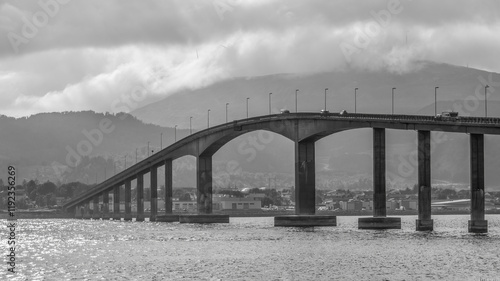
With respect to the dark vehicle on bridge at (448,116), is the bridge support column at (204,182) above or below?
below

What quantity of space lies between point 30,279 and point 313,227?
89.3 m

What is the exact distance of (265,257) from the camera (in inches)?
3750

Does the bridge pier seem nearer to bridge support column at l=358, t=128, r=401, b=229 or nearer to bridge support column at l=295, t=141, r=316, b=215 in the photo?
bridge support column at l=295, t=141, r=316, b=215

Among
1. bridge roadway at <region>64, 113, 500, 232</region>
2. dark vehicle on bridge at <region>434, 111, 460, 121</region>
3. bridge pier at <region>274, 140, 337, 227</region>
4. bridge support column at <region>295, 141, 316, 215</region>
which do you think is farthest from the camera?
bridge support column at <region>295, 141, 316, 215</region>

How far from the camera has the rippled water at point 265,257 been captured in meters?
78.0

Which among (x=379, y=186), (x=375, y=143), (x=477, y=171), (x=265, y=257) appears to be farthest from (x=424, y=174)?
(x=265, y=257)

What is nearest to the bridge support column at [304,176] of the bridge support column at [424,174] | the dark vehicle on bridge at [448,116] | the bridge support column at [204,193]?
the bridge support column at [424,174]

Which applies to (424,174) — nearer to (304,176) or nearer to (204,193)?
(304,176)

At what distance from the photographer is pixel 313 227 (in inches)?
6294

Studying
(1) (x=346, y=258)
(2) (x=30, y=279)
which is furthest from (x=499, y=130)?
(2) (x=30, y=279)

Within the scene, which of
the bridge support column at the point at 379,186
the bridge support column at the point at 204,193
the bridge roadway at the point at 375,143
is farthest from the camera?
the bridge support column at the point at 204,193

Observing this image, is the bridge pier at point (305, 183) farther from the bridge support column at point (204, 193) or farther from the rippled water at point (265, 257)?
the bridge support column at point (204, 193)

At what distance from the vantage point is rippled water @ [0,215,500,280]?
3071 inches

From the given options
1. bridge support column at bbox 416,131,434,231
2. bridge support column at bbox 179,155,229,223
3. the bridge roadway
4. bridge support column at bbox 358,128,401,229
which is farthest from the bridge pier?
Answer: bridge support column at bbox 179,155,229,223
